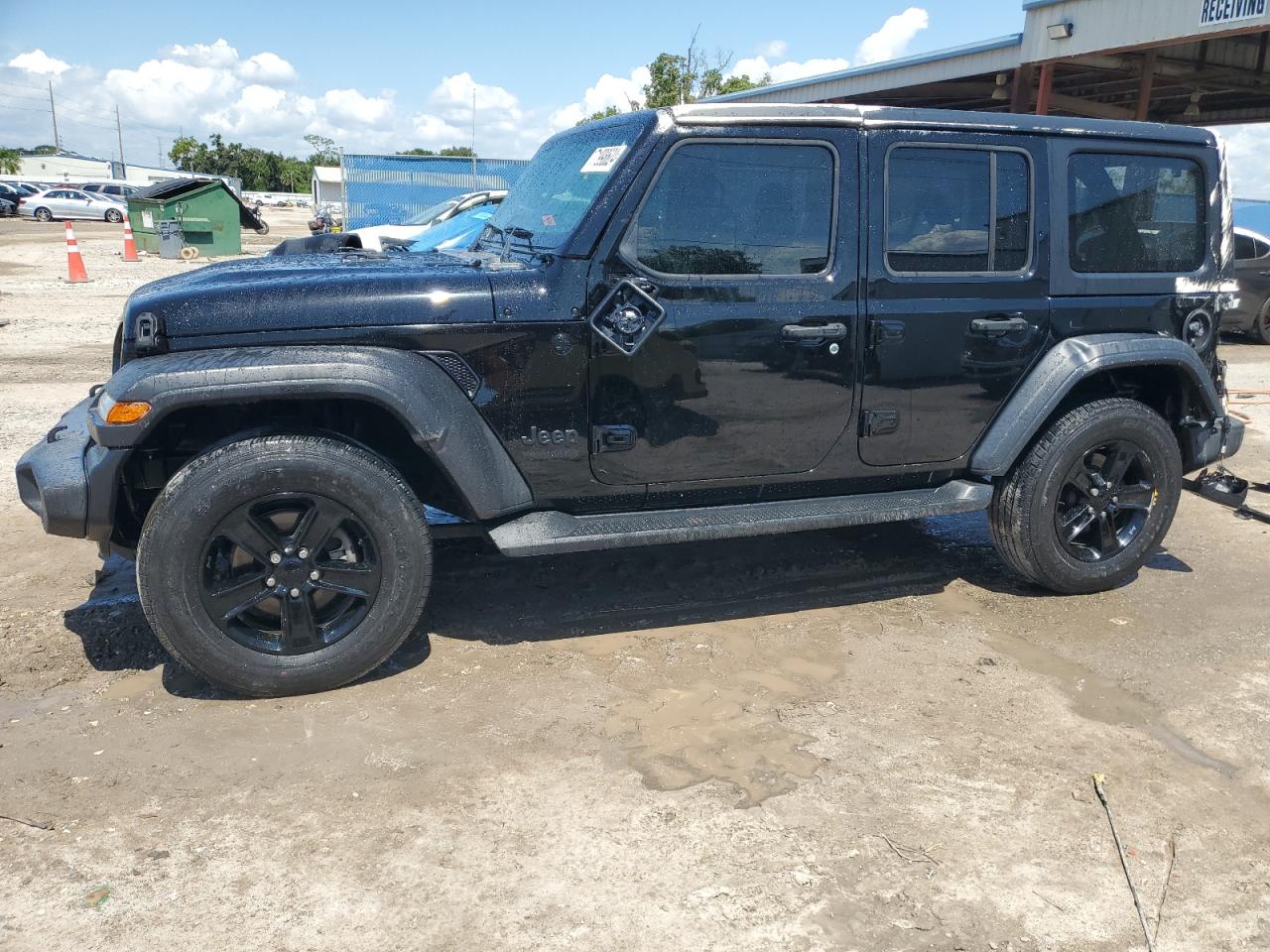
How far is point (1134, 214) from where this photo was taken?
425cm

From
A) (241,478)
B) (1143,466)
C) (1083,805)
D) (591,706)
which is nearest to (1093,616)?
(1143,466)

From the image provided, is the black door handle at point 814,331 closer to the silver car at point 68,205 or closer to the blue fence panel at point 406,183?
the blue fence panel at point 406,183

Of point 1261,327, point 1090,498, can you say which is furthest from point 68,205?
point 1090,498

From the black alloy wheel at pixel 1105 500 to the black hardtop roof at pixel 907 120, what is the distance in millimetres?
1319

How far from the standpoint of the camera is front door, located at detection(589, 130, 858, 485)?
3.52 m

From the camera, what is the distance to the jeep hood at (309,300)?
10.5ft

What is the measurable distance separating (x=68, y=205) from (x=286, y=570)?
43.8 metres

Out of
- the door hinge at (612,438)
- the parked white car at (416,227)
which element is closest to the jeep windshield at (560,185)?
the door hinge at (612,438)

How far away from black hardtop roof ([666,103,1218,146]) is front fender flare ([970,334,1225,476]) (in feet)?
2.83

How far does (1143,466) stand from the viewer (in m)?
4.40

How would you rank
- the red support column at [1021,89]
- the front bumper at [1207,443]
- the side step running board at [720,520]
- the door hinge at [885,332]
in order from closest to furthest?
the side step running board at [720,520], the door hinge at [885,332], the front bumper at [1207,443], the red support column at [1021,89]

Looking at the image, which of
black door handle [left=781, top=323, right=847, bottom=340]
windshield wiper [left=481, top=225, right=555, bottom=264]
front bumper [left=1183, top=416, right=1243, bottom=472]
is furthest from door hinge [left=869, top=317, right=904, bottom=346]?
front bumper [left=1183, top=416, right=1243, bottom=472]

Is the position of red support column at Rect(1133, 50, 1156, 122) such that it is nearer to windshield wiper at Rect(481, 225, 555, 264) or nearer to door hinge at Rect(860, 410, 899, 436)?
door hinge at Rect(860, 410, 899, 436)

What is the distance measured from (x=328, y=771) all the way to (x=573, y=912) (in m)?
0.97
